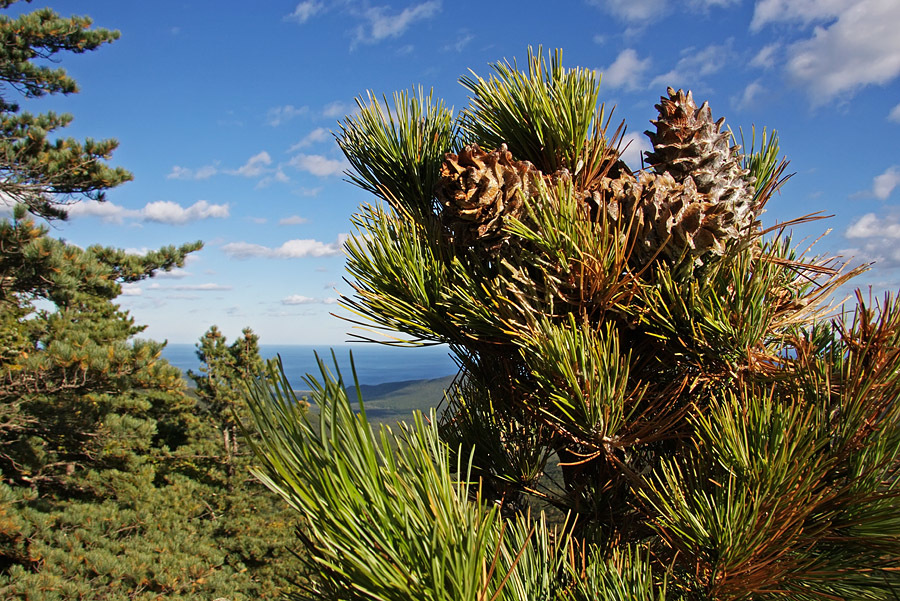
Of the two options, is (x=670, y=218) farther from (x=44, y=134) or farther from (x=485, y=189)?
(x=44, y=134)

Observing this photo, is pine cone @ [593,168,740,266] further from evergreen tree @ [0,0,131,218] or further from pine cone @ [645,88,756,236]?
evergreen tree @ [0,0,131,218]

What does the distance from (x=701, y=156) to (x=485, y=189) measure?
41 centimetres

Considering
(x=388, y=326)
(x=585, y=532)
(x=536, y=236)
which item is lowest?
(x=585, y=532)

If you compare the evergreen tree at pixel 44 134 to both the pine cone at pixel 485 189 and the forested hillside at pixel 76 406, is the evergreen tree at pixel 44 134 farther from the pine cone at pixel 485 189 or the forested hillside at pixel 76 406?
the pine cone at pixel 485 189

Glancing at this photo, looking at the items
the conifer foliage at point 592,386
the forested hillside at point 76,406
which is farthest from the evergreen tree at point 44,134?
the conifer foliage at point 592,386

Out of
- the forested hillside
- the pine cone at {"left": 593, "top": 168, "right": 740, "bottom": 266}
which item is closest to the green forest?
the pine cone at {"left": 593, "top": 168, "right": 740, "bottom": 266}

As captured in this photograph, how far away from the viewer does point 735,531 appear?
0.77m

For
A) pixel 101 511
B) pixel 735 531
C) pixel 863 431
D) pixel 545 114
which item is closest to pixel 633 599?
pixel 735 531

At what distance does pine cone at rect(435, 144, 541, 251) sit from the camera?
37.6 inches

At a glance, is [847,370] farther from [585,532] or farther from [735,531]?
[585,532]

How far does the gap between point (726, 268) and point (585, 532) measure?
1.96 feet

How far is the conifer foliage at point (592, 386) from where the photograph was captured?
63 centimetres

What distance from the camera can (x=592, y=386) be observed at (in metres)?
0.88

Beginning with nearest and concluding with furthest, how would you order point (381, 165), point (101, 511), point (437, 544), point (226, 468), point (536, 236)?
point (437, 544) → point (536, 236) → point (381, 165) → point (101, 511) → point (226, 468)
